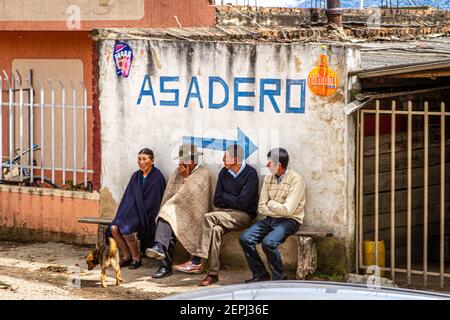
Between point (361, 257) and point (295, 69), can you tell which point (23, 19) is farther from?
point (361, 257)

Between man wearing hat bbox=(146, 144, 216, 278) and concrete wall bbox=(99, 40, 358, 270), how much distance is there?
238mm

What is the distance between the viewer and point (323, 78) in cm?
931

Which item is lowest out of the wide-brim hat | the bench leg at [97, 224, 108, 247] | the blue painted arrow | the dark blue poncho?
the bench leg at [97, 224, 108, 247]

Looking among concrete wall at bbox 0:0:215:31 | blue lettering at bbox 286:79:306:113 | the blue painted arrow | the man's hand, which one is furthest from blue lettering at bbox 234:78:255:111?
concrete wall at bbox 0:0:215:31

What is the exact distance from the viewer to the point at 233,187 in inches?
381

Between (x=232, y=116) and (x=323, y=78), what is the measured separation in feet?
3.64

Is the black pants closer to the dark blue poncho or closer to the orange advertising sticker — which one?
the dark blue poncho

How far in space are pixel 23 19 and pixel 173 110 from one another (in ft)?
19.1

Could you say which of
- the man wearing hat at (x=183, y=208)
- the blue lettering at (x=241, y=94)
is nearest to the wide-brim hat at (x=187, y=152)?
the man wearing hat at (x=183, y=208)

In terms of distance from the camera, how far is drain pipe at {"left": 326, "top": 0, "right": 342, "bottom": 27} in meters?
14.2

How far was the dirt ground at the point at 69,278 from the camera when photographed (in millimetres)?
9125

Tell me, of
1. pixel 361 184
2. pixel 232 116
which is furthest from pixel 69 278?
pixel 361 184

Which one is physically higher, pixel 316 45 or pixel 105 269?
pixel 316 45

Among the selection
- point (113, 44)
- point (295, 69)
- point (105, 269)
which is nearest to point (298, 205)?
point (295, 69)
